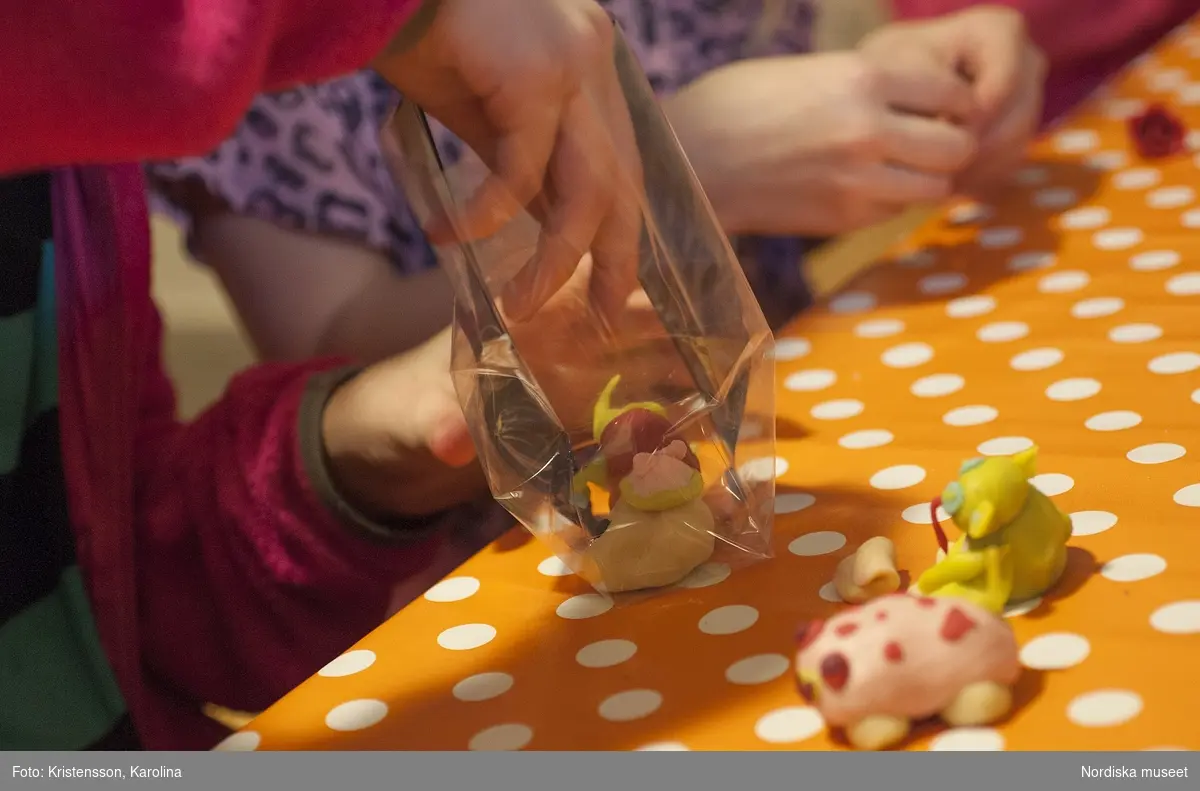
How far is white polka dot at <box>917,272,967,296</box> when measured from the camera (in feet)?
2.14

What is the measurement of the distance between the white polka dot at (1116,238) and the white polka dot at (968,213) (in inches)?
3.4

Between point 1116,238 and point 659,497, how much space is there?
401 mm

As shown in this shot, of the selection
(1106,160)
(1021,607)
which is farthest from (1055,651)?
(1106,160)

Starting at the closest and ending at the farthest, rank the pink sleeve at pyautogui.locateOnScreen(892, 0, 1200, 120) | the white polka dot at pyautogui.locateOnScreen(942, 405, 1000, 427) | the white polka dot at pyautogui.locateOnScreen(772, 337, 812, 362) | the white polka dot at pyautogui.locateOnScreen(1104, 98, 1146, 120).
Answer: the white polka dot at pyautogui.locateOnScreen(942, 405, 1000, 427) < the white polka dot at pyautogui.locateOnScreen(772, 337, 812, 362) < the white polka dot at pyautogui.locateOnScreen(1104, 98, 1146, 120) < the pink sleeve at pyautogui.locateOnScreen(892, 0, 1200, 120)

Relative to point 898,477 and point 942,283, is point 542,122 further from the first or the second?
point 942,283

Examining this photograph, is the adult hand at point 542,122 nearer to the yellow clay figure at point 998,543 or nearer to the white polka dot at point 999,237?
the yellow clay figure at point 998,543

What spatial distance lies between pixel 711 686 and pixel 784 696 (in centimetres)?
2

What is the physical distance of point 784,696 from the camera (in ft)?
1.10

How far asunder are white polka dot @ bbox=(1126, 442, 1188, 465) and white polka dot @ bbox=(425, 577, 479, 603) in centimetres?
25

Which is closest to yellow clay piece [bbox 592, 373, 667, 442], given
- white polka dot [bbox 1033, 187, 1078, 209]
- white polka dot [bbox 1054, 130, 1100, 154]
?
white polka dot [bbox 1033, 187, 1078, 209]

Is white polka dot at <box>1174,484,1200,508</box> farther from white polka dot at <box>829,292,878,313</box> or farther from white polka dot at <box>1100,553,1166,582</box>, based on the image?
white polka dot at <box>829,292,878,313</box>
